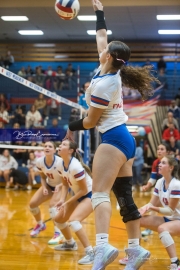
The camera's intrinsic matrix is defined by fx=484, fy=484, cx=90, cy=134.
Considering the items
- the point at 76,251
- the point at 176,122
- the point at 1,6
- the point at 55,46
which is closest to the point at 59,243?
the point at 76,251

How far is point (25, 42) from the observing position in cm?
2011

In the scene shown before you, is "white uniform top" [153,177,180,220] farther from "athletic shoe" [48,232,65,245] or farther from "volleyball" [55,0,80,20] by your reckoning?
"volleyball" [55,0,80,20]

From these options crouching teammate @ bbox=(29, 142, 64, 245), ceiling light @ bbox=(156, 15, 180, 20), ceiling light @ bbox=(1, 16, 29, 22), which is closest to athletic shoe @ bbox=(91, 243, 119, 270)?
crouching teammate @ bbox=(29, 142, 64, 245)

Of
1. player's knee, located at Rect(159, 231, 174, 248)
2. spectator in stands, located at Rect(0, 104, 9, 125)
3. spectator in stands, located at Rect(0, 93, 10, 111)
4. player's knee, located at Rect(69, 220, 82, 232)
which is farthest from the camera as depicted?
spectator in stands, located at Rect(0, 93, 10, 111)

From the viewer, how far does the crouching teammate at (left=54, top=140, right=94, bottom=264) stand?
16.6 ft

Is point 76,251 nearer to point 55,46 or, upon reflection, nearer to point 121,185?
point 121,185

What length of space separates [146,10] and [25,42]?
23.3 feet

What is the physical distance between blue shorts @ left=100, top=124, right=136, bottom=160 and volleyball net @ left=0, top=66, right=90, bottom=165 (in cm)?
187

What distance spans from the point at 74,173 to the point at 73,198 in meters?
0.27

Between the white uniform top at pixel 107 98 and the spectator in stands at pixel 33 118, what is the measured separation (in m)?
7.07

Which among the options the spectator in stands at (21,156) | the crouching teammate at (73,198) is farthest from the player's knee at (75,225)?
the spectator in stands at (21,156)

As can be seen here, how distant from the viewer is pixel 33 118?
11.1m

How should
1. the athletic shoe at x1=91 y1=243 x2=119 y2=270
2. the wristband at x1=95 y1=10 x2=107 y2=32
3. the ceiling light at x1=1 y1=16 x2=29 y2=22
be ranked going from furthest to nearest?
the ceiling light at x1=1 y1=16 x2=29 y2=22
the wristband at x1=95 y1=10 x2=107 y2=32
the athletic shoe at x1=91 y1=243 x2=119 y2=270

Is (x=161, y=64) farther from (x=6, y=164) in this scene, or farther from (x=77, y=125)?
(x=77, y=125)
